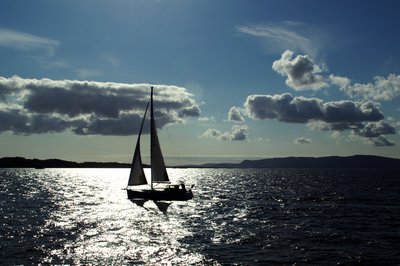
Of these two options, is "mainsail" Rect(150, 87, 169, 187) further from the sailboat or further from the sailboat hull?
the sailboat hull

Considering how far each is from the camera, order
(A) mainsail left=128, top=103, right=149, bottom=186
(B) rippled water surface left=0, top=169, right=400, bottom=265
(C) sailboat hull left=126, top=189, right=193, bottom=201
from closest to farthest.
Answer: (B) rippled water surface left=0, top=169, right=400, bottom=265
(C) sailboat hull left=126, top=189, right=193, bottom=201
(A) mainsail left=128, top=103, right=149, bottom=186

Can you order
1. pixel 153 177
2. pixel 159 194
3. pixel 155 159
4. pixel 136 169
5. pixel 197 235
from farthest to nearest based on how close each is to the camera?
pixel 153 177 < pixel 155 159 < pixel 136 169 < pixel 159 194 < pixel 197 235

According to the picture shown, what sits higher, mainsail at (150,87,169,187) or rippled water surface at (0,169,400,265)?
mainsail at (150,87,169,187)

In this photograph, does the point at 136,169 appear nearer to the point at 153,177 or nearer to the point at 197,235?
the point at 153,177

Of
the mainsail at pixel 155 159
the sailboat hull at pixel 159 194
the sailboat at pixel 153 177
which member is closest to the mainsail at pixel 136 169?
the sailboat at pixel 153 177

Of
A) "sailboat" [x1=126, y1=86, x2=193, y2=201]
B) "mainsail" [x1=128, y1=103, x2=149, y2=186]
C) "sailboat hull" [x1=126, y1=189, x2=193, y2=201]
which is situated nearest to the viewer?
"sailboat hull" [x1=126, y1=189, x2=193, y2=201]

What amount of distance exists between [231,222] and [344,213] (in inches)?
768

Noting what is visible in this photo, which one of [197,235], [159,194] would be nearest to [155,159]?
[159,194]

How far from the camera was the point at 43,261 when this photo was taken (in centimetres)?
3144

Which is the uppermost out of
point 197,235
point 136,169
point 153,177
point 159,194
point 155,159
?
point 155,159

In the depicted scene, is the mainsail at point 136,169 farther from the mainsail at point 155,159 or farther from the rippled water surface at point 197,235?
the rippled water surface at point 197,235

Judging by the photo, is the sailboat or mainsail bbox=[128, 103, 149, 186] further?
mainsail bbox=[128, 103, 149, 186]

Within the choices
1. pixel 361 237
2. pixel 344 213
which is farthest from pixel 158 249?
pixel 344 213

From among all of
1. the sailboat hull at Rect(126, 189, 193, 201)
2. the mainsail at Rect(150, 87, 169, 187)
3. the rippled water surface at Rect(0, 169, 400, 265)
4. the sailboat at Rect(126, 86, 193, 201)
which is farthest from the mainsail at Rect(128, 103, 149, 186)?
the rippled water surface at Rect(0, 169, 400, 265)
